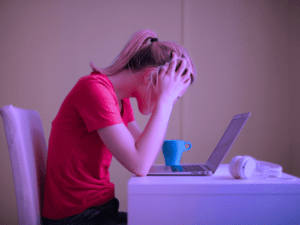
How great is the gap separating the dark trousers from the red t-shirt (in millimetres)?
16

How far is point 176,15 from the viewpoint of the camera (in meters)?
1.87

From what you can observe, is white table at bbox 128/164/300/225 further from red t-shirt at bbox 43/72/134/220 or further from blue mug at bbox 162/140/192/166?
blue mug at bbox 162/140/192/166

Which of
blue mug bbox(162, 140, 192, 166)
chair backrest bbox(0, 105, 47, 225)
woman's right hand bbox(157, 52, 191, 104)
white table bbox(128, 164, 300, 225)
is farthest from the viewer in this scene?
blue mug bbox(162, 140, 192, 166)

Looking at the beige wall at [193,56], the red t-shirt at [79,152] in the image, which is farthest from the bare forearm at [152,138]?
the beige wall at [193,56]

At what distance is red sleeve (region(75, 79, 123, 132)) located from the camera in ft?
2.34

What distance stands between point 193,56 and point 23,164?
1540mm

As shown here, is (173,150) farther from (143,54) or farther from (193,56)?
(193,56)

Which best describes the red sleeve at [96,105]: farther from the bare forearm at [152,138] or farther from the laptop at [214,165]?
the laptop at [214,165]

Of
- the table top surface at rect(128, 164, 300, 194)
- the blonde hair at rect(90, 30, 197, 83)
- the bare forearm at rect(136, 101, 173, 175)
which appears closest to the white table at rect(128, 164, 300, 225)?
the table top surface at rect(128, 164, 300, 194)

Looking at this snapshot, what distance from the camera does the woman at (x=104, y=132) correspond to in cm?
71

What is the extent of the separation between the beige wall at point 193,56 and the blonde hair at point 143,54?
95cm

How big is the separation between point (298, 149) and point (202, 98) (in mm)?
801

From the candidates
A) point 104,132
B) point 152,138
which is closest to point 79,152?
point 104,132

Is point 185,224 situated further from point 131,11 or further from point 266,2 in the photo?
point 266,2
